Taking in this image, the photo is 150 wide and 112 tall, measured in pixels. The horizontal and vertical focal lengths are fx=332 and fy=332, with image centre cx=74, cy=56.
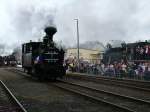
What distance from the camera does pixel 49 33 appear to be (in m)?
26.1

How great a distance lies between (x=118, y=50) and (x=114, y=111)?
2537 cm

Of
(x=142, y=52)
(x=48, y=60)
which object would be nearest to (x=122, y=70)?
(x=142, y=52)

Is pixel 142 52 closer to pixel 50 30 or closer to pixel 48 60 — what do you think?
pixel 50 30

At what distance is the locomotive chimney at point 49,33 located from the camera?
25184 millimetres

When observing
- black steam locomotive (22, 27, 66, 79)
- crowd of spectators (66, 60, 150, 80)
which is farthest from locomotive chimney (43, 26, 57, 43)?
crowd of spectators (66, 60, 150, 80)

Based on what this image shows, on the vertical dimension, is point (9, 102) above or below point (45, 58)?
below

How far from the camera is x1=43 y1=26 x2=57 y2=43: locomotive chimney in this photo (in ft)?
82.6

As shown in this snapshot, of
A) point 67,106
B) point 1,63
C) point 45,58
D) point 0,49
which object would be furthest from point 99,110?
point 0,49

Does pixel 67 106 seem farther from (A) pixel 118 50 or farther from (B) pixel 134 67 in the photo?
(A) pixel 118 50

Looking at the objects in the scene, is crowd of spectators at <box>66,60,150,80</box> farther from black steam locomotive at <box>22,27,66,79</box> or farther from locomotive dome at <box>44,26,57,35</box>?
locomotive dome at <box>44,26,57,35</box>

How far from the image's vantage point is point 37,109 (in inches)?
469

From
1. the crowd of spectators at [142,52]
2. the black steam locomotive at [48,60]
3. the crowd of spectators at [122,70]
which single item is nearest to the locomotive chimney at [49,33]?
the black steam locomotive at [48,60]

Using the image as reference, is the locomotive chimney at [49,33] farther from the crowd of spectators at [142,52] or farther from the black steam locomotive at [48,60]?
the crowd of spectators at [142,52]

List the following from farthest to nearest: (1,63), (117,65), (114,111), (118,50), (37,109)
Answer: (1,63) < (118,50) < (117,65) < (37,109) < (114,111)
